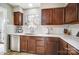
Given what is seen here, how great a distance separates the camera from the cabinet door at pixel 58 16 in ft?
7.14

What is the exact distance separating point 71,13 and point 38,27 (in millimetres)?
524

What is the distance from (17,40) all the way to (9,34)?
0.49 ft

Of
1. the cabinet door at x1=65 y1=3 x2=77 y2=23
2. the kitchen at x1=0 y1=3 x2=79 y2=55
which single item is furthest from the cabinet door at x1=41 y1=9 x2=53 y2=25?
the cabinet door at x1=65 y1=3 x2=77 y2=23

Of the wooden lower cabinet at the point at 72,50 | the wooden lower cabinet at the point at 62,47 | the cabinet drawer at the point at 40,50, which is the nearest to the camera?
the wooden lower cabinet at the point at 72,50

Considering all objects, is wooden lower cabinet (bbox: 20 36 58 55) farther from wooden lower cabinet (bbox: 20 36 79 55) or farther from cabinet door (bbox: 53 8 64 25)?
cabinet door (bbox: 53 8 64 25)

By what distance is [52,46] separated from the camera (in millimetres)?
2211

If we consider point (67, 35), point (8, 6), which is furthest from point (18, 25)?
point (67, 35)

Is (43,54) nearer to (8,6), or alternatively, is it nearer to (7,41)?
(7,41)

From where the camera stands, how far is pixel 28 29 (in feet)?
7.27

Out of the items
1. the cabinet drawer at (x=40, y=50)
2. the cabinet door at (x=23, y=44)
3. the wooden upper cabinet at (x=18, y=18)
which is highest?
the wooden upper cabinet at (x=18, y=18)

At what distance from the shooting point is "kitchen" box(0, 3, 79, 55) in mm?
2174

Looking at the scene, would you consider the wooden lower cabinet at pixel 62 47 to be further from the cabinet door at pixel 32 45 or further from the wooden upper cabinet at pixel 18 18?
the wooden upper cabinet at pixel 18 18

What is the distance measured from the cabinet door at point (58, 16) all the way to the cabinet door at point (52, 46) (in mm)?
264

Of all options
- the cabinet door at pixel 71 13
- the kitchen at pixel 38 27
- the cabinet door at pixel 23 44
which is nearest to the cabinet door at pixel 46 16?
the kitchen at pixel 38 27
